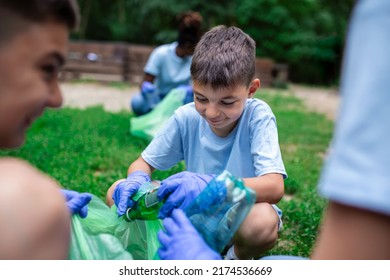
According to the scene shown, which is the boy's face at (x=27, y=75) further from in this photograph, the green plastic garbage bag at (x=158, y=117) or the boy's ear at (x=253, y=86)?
the green plastic garbage bag at (x=158, y=117)

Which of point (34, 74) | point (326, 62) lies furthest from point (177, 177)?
point (326, 62)

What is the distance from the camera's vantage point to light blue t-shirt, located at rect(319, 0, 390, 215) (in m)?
0.68

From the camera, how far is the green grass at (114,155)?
2.63 m

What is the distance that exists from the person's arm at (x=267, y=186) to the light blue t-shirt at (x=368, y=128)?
3.21ft

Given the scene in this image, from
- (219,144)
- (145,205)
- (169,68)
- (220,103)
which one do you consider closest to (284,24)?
(169,68)

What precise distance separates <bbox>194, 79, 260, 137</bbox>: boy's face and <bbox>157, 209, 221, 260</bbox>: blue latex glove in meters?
0.67

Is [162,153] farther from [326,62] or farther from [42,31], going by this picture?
[326,62]

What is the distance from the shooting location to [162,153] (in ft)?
6.83

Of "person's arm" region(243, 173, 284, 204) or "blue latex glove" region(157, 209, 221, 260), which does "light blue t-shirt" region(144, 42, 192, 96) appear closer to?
"person's arm" region(243, 173, 284, 204)

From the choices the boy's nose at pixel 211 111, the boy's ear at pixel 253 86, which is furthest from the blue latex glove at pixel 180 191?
the boy's ear at pixel 253 86

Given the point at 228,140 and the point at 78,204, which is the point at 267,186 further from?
the point at 78,204

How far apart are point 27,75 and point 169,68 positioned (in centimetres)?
412

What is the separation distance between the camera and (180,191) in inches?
56.4

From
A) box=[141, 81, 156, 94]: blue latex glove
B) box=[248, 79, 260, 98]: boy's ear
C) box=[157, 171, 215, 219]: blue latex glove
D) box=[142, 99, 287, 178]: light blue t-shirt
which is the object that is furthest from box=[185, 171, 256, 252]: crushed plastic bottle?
box=[141, 81, 156, 94]: blue latex glove
